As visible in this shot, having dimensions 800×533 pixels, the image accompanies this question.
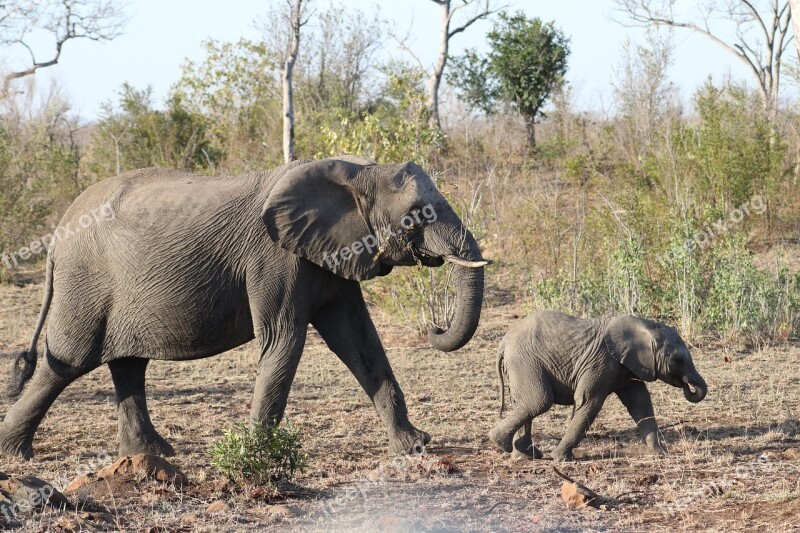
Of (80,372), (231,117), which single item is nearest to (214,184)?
(80,372)

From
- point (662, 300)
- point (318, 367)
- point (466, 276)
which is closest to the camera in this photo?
point (466, 276)

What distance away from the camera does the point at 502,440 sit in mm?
6910

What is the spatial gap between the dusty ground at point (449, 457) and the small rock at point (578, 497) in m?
0.08

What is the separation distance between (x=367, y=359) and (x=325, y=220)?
1059 mm

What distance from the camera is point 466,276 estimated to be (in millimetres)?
6613

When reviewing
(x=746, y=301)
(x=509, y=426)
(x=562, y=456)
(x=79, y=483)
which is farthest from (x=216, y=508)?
(x=746, y=301)

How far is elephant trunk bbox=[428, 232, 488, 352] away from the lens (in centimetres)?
655

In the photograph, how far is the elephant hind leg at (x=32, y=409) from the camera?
283 inches

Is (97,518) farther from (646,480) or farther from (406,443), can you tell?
(646,480)

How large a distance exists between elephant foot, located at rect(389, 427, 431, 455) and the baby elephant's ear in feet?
4.77

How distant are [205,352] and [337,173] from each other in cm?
153

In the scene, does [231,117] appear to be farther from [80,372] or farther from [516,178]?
[80,372]

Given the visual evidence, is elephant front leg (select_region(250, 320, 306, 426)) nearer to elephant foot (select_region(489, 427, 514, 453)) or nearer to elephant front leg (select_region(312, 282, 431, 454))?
elephant front leg (select_region(312, 282, 431, 454))

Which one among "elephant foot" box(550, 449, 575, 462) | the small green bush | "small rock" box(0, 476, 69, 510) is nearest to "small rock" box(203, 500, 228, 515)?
the small green bush
